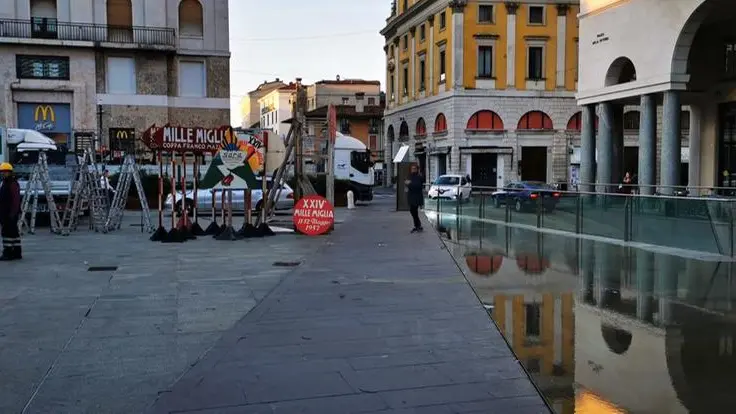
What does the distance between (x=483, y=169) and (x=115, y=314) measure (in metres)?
50.4

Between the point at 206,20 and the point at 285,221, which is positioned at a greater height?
the point at 206,20

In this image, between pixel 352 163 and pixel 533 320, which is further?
pixel 352 163

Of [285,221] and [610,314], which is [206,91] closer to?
[285,221]

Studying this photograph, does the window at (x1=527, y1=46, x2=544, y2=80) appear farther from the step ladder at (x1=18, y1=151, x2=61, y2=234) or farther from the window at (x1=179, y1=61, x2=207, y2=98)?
the step ladder at (x1=18, y1=151, x2=61, y2=234)

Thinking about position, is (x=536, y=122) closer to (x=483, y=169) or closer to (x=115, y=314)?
(x=483, y=169)

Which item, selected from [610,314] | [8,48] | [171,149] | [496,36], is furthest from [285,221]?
[496,36]

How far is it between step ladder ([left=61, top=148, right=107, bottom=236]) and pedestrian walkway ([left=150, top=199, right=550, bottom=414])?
11.3m

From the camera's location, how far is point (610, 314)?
8.44 m

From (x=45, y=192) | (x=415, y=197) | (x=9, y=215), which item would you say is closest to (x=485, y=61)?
(x=415, y=197)

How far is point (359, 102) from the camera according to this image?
91.1 metres

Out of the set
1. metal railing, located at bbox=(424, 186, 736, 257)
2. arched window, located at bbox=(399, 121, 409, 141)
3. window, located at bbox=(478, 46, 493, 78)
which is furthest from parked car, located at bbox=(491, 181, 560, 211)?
arched window, located at bbox=(399, 121, 409, 141)

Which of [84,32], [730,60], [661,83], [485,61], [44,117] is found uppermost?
[485,61]

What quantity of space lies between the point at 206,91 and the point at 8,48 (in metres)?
10.9

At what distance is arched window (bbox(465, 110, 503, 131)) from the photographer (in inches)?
2201
